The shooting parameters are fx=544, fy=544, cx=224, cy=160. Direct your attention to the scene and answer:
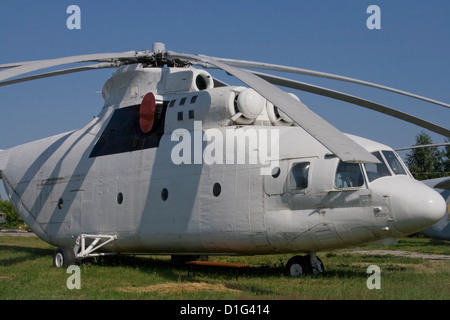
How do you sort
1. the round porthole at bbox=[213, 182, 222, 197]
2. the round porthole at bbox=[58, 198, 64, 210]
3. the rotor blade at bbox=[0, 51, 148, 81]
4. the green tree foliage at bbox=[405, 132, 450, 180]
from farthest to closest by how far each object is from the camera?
the green tree foliage at bbox=[405, 132, 450, 180] → the round porthole at bbox=[58, 198, 64, 210] → the round porthole at bbox=[213, 182, 222, 197] → the rotor blade at bbox=[0, 51, 148, 81]

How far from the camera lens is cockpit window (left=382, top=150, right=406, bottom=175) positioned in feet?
36.5

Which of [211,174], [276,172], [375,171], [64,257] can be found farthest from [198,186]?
[64,257]

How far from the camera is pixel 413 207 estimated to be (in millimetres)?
10078

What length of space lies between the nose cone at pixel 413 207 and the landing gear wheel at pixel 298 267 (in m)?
2.36

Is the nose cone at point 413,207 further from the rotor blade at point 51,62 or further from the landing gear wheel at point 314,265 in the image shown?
the rotor blade at point 51,62

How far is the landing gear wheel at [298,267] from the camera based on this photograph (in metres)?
11.8

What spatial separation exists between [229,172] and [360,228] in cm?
315

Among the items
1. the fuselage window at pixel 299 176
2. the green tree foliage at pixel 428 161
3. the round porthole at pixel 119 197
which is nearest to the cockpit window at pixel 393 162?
the fuselage window at pixel 299 176

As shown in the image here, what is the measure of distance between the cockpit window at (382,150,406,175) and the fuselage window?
166 centimetres

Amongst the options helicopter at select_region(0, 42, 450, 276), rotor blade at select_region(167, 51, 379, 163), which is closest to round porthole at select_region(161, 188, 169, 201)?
helicopter at select_region(0, 42, 450, 276)

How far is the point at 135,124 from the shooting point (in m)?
14.4

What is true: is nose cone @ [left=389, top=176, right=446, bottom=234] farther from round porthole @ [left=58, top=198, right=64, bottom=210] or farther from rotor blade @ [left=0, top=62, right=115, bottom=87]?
round porthole @ [left=58, top=198, right=64, bottom=210]
